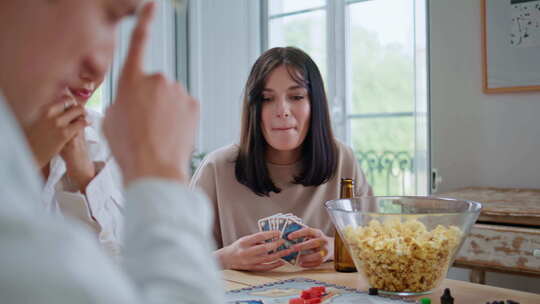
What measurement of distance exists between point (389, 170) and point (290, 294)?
233 centimetres

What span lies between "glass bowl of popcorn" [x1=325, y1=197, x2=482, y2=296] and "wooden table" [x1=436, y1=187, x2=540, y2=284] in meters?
0.95

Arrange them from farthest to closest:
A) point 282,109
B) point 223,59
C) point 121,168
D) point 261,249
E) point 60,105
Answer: point 223,59 → point 282,109 → point 261,249 → point 60,105 → point 121,168

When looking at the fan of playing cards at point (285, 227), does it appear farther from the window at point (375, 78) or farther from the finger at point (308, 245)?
the window at point (375, 78)

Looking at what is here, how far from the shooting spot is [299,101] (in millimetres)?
1803

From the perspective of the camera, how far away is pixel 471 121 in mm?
2740

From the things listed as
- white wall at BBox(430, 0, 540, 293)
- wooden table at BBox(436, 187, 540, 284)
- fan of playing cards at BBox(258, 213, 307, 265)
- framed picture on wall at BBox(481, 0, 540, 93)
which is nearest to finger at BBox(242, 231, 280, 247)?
fan of playing cards at BBox(258, 213, 307, 265)

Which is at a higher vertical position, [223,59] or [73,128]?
[223,59]

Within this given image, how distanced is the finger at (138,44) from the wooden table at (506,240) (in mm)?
1787

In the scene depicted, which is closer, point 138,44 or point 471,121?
point 138,44

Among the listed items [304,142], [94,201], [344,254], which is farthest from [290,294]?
[304,142]

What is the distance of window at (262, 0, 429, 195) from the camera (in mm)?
3227

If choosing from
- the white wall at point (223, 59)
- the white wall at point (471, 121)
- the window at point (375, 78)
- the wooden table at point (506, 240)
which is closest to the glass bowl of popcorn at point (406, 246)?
the wooden table at point (506, 240)

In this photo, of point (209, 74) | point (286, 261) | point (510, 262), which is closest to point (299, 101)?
point (286, 261)

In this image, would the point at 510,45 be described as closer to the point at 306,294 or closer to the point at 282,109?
the point at 282,109
